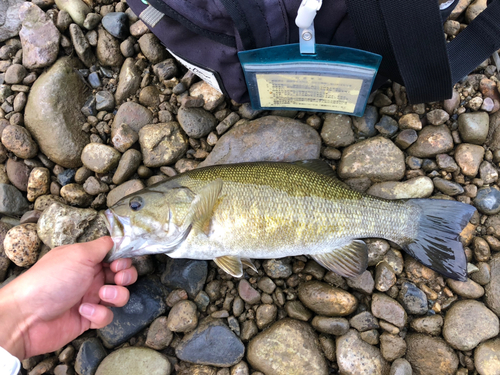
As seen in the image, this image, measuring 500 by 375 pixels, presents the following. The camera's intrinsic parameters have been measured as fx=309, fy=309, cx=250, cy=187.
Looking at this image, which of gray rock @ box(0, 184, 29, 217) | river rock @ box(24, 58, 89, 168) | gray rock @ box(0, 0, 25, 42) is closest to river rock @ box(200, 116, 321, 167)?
river rock @ box(24, 58, 89, 168)

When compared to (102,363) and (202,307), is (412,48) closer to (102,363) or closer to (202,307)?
(202,307)

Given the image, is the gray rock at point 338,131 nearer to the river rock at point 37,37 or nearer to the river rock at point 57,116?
the river rock at point 57,116

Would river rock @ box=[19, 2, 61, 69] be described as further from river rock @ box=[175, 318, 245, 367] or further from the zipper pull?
river rock @ box=[175, 318, 245, 367]

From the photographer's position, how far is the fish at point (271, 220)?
2721mm

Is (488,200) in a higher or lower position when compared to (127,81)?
lower

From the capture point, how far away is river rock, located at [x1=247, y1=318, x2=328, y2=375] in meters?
2.82

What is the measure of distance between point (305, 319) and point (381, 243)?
1.05 m

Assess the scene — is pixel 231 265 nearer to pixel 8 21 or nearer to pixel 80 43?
pixel 80 43

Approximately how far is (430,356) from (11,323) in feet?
11.9

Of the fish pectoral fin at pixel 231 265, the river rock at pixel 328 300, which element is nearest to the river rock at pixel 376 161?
the river rock at pixel 328 300

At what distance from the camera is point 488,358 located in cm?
273

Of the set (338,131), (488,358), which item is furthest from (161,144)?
(488,358)

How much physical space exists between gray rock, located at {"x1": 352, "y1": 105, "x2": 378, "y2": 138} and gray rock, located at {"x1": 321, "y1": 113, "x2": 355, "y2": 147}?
0.08m

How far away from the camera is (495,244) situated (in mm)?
3035
